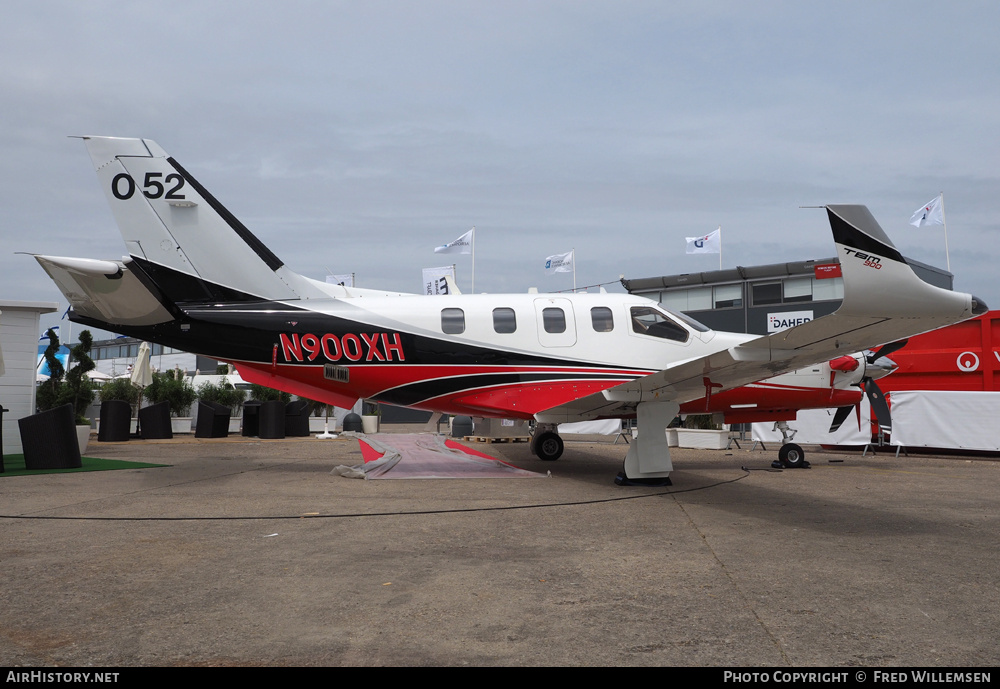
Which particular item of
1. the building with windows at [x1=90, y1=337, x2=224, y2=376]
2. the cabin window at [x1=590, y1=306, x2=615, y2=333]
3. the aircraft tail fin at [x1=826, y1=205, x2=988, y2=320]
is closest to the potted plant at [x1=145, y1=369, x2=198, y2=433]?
the building with windows at [x1=90, y1=337, x2=224, y2=376]

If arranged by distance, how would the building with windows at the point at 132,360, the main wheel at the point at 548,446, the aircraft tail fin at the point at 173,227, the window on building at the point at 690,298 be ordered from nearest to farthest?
1. the aircraft tail fin at the point at 173,227
2. the main wheel at the point at 548,446
3. the window on building at the point at 690,298
4. the building with windows at the point at 132,360

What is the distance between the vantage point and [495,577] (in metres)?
4.61

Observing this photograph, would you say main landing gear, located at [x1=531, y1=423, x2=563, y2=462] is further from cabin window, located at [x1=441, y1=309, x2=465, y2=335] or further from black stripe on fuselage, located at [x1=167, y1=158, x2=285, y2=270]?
black stripe on fuselage, located at [x1=167, y1=158, x2=285, y2=270]

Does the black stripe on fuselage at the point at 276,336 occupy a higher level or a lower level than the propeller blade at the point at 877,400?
higher

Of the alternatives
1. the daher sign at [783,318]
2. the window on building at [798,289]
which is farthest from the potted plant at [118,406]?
the window on building at [798,289]

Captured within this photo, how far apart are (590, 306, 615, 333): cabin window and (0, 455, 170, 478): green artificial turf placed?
8.80 metres

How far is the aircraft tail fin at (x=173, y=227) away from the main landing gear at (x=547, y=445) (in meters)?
6.59

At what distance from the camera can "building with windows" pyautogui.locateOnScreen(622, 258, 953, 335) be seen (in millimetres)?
34844

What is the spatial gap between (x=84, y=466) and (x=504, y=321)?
850cm

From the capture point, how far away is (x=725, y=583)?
451 centimetres

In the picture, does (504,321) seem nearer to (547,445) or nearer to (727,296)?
(547,445)

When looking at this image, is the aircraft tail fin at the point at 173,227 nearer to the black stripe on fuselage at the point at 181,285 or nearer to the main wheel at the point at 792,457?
the black stripe on fuselage at the point at 181,285

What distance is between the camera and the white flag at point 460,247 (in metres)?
35.9
